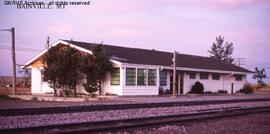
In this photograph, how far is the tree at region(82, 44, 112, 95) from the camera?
3391 centimetres

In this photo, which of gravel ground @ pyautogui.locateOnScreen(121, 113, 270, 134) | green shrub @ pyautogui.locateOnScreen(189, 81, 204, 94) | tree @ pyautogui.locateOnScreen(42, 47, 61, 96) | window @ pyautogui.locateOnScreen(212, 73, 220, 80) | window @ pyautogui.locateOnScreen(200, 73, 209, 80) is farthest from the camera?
window @ pyautogui.locateOnScreen(212, 73, 220, 80)

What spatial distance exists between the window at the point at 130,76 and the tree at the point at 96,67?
1.42 metres

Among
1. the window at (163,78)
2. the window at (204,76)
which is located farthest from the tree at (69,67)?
the window at (204,76)

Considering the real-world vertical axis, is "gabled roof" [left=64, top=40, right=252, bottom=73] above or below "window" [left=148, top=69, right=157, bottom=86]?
above

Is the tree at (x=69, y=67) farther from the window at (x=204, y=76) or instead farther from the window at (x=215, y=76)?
the window at (x=215, y=76)

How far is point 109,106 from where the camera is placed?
21.4 meters

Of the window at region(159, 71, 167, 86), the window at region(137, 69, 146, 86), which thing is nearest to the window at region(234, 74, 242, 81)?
the window at region(159, 71, 167, 86)

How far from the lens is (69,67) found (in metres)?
35.0

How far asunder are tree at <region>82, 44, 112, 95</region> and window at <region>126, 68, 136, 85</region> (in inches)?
55.9

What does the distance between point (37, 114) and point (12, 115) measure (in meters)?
1.02

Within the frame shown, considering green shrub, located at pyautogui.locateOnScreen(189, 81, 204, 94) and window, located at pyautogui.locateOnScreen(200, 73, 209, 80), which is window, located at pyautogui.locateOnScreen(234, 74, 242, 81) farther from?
green shrub, located at pyautogui.locateOnScreen(189, 81, 204, 94)

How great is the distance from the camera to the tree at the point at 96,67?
111 ft

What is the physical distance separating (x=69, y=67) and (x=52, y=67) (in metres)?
1.31

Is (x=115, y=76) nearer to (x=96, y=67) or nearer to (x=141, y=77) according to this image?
(x=96, y=67)
